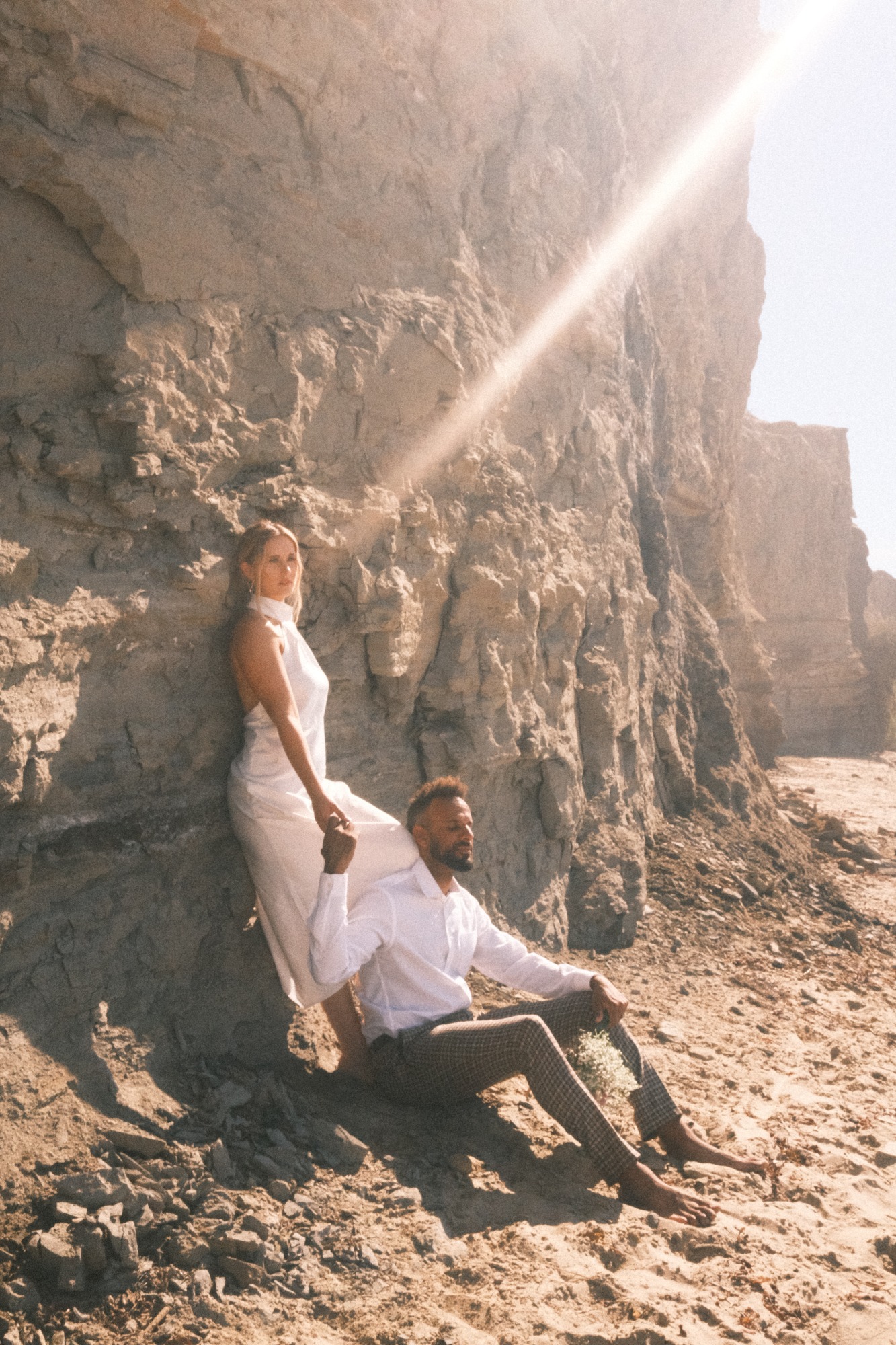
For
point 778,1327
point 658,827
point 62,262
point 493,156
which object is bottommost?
point 778,1327

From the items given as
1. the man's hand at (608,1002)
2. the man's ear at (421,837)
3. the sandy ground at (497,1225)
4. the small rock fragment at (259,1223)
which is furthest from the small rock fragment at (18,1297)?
the man's hand at (608,1002)

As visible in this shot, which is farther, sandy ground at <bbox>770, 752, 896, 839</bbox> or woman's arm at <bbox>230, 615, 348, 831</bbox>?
sandy ground at <bbox>770, 752, 896, 839</bbox>

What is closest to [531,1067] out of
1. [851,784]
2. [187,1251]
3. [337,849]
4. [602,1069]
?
[602,1069]

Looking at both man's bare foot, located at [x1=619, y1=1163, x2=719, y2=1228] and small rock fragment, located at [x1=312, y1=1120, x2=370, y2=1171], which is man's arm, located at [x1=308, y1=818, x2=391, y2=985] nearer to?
small rock fragment, located at [x1=312, y1=1120, x2=370, y2=1171]

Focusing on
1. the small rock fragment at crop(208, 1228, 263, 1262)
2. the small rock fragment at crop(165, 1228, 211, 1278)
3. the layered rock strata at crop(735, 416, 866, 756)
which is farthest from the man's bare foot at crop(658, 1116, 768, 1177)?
the layered rock strata at crop(735, 416, 866, 756)

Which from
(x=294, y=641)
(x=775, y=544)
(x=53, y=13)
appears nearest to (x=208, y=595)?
(x=294, y=641)

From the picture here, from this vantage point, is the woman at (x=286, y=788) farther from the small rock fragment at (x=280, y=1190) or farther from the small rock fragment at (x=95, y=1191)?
the small rock fragment at (x=95, y=1191)

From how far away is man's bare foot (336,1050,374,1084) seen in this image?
354 centimetres

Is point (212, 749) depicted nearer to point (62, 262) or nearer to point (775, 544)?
point (62, 262)

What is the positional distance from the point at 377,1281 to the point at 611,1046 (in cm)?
116

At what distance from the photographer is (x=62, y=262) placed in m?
3.26

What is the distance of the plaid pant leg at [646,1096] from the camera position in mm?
3436

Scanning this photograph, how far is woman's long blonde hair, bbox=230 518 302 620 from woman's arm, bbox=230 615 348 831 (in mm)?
151

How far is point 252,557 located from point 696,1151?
2484mm
